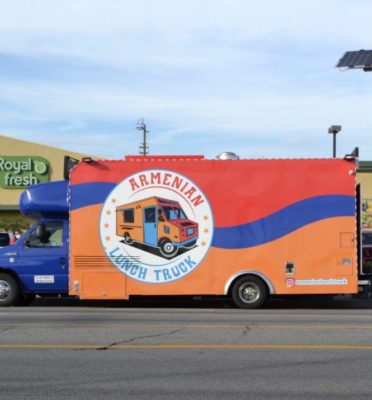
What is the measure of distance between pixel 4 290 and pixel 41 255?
44.0 inches

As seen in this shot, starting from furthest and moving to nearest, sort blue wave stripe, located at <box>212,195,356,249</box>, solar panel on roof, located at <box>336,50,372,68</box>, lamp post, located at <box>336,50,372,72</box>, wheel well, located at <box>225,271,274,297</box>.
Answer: solar panel on roof, located at <box>336,50,372,68</box>, lamp post, located at <box>336,50,372,72</box>, wheel well, located at <box>225,271,274,297</box>, blue wave stripe, located at <box>212,195,356,249</box>

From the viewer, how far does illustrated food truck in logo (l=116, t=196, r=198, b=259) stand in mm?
13492

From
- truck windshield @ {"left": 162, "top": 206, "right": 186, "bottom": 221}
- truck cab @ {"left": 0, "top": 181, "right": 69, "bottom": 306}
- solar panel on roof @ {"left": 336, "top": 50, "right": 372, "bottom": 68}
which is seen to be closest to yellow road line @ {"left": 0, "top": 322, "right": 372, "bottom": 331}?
truck cab @ {"left": 0, "top": 181, "right": 69, "bottom": 306}

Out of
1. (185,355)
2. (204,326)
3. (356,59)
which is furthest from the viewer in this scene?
(356,59)

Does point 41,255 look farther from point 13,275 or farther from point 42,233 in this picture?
point 13,275

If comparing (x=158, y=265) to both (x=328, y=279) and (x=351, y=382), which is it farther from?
(x=351, y=382)

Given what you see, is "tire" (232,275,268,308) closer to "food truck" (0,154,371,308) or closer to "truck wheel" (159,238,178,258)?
"food truck" (0,154,371,308)

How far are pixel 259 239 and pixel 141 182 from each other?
9.03 ft

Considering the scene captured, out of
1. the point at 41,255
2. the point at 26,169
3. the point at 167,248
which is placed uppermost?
the point at 26,169

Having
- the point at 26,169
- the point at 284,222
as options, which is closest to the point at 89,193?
the point at 284,222

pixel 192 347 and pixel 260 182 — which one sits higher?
pixel 260 182

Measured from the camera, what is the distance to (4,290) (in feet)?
46.0

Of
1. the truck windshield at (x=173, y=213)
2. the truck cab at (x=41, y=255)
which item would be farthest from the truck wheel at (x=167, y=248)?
the truck cab at (x=41, y=255)

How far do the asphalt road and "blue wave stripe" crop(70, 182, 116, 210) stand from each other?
2386mm
